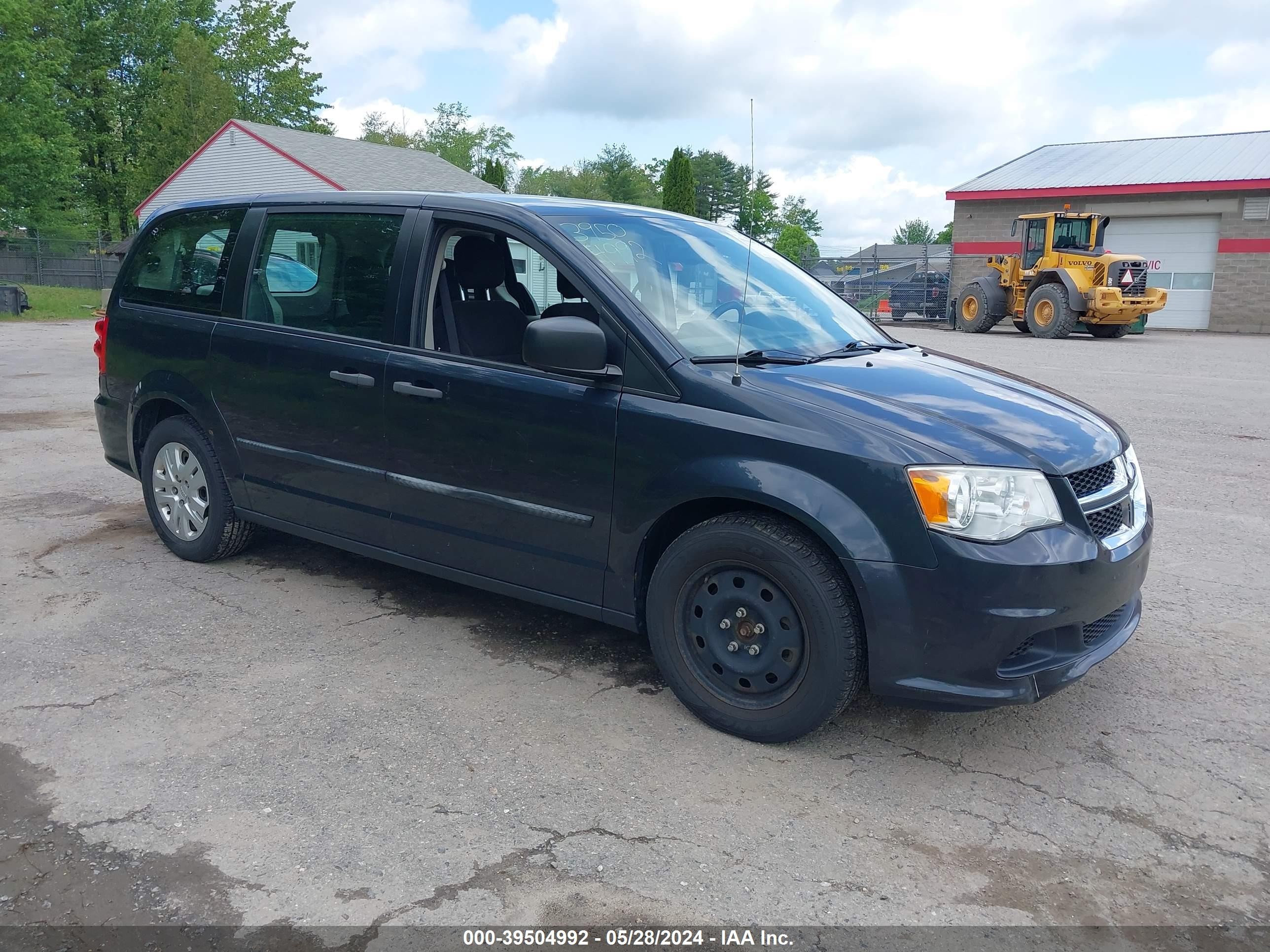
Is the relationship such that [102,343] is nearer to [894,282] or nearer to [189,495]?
[189,495]

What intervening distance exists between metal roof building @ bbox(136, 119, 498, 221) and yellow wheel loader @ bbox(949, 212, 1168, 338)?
58.5 feet

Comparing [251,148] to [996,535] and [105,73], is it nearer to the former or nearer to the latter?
[105,73]

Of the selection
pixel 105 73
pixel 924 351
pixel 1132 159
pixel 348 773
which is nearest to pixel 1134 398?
pixel 924 351

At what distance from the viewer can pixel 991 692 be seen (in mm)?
3139

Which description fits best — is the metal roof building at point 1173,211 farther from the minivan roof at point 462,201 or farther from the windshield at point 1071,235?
the minivan roof at point 462,201

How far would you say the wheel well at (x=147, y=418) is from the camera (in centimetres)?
533

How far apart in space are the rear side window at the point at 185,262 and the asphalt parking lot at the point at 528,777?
1400 millimetres

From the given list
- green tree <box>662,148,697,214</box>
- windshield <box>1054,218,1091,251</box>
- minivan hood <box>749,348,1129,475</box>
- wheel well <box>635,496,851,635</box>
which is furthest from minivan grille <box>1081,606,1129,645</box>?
green tree <box>662,148,697,214</box>

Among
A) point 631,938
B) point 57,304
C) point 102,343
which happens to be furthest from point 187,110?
point 631,938

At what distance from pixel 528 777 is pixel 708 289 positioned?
200 centimetres

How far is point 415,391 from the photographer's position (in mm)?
4160

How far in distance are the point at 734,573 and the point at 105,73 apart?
60.5 m

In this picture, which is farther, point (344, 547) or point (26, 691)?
point (344, 547)

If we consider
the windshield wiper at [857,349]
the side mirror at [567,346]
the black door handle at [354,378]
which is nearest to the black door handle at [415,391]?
the black door handle at [354,378]
